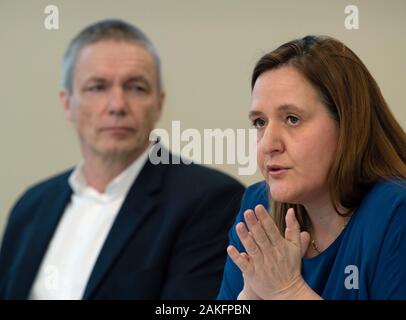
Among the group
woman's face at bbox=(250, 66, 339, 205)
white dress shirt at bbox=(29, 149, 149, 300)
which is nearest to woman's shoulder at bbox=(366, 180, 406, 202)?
woman's face at bbox=(250, 66, 339, 205)

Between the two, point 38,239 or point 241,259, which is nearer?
point 241,259

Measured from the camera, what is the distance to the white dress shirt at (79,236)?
1.87m

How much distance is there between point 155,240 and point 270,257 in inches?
25.8

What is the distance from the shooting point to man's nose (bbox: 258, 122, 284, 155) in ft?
4.07

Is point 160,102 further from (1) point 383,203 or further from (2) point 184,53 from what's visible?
(1) point 383,203

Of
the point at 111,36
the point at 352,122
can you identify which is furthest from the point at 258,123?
the point at 111,36

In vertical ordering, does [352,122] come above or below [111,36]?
below

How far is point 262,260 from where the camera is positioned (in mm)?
1224

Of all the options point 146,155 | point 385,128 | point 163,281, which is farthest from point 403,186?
point 146,155

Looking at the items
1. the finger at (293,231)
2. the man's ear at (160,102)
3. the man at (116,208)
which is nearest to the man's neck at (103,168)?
the man at (116,208)

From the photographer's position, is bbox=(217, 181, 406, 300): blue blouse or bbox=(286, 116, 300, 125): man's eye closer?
bbox=(217, 181, 406, 300): blue blouse

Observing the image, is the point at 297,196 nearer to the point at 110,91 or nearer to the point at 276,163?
the point at 276,163

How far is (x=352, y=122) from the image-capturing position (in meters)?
1.20

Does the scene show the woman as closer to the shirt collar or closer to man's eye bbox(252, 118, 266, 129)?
man's eye bbox(252, 118, 266, 129)
